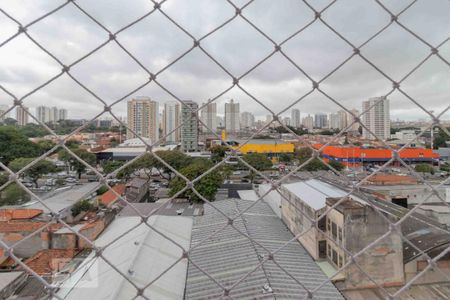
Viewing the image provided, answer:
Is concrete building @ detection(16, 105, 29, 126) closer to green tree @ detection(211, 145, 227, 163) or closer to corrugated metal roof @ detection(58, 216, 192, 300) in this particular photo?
corrugated metal roof @ detection(58, 216, 192, 300)

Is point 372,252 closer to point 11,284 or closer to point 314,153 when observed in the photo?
point 314,153

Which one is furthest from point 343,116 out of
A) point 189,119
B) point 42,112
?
point 189,119

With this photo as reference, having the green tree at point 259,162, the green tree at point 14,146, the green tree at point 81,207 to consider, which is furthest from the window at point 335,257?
the green tree at point 259,162

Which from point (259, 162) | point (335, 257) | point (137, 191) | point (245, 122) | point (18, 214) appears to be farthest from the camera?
point (259, 162)

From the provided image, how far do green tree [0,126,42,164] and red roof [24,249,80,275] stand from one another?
1.04 meters

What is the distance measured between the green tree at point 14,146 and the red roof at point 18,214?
785 millimetres

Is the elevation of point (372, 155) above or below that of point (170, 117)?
below

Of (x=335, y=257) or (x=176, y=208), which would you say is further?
(x=176, y=208)

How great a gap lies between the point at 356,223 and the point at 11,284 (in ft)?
9.80

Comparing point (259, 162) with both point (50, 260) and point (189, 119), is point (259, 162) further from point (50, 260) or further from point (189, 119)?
point (189, 119)

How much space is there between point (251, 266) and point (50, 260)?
188cm

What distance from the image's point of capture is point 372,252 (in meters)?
2.68

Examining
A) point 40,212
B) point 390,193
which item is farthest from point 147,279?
point 390,193

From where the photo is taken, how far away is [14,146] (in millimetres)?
3650
